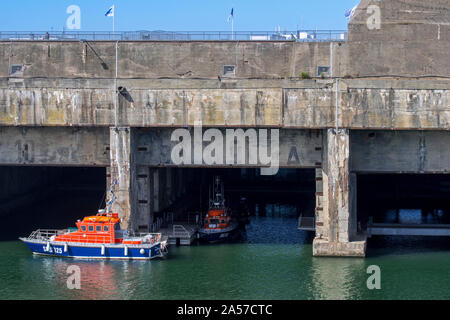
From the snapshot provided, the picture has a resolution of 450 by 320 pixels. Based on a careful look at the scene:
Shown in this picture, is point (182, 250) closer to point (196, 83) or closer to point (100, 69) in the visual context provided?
point (196, 83)

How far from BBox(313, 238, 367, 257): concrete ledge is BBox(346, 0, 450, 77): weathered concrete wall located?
14226 mm

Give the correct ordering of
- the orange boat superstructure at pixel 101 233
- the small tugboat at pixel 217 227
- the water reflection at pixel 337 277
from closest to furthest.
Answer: the water reflection at pixel 337 277 < the orange boat superstructure at pixel 101 233 < the small tugboat at pixel 217 227

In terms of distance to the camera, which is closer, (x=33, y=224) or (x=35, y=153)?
(x=35, y=153)

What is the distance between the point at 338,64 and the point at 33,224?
27629 millimetres

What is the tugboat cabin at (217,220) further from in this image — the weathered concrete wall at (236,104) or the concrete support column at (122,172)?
the weathered concrete wall at (236,104)

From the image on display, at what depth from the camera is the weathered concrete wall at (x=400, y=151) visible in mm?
45094

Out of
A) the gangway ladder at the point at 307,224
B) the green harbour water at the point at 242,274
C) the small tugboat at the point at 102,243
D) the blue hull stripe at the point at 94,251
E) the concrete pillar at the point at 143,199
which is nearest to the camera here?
the green harbour water at the point at 242,274

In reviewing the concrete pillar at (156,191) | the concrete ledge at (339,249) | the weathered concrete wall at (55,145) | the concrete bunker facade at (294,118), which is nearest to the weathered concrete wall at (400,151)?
the concrete bunker facade at (294,118)

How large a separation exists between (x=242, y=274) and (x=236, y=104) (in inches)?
436

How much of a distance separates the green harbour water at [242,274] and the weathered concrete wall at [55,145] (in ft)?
21.5

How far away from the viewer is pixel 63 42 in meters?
54.0
